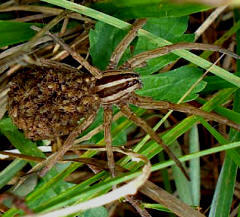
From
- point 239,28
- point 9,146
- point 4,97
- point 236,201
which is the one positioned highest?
point 239,28

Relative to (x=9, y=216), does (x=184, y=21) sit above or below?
above

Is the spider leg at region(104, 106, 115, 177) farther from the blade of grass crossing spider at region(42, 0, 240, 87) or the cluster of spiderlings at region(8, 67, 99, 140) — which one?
the blade of grass crossing spider at region(42, 0, 240, 87)

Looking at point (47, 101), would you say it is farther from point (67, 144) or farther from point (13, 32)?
point (13, 32)

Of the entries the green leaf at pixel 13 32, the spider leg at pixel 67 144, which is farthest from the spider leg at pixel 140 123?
the green leaf at pixel 13 32

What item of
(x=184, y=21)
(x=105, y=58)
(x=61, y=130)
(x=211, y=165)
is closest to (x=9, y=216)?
(x=61, y=130)

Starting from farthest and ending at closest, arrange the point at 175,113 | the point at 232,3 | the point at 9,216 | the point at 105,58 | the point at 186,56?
the point at 175,113 < the point at 105,58 < the point at 186,56 < the point at 9,216 < the point at 232,3

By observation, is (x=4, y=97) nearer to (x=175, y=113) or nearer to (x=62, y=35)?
(x=62, y=35)

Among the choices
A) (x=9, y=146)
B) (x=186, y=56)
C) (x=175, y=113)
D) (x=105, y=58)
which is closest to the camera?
(x=186, y=56)

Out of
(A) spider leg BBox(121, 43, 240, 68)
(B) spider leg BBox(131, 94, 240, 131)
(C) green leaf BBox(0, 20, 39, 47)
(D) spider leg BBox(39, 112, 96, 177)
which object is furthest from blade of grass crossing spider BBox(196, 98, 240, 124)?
(C) green leaf BBox(0, 20, 39, 47)
